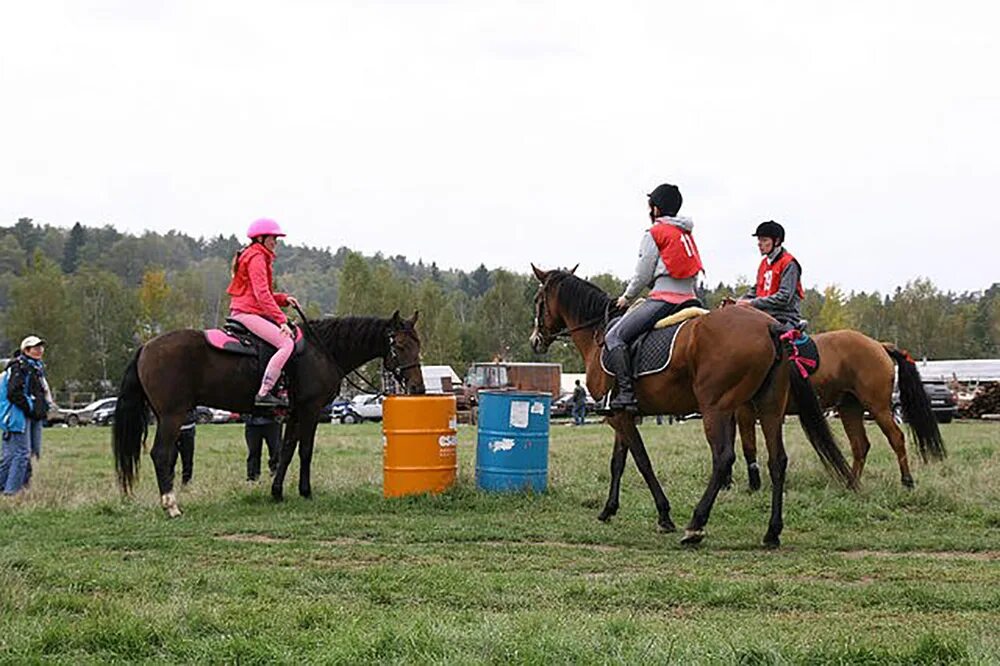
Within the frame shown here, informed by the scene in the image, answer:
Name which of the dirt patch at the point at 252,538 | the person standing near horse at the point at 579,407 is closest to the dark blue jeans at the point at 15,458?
the dirt patch at the point at 252,538

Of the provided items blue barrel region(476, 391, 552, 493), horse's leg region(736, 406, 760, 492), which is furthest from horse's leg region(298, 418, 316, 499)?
horse's leg region(736, 406, 760, 492)

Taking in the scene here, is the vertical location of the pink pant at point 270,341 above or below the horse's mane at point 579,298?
below

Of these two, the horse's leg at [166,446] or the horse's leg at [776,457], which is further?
the horse's leg at [166,446]

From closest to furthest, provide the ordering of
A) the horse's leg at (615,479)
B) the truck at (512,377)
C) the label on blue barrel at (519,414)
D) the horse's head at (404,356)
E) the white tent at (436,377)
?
the horse's leg at (615,479)
the label on blue barrel at (519,414)
the horse's head at (404,356)
the truck at (512,377)
the white tent at (436,377)

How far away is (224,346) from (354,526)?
283cm

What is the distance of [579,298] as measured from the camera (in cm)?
1110

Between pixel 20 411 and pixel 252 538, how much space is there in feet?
17.5

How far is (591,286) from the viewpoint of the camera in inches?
439

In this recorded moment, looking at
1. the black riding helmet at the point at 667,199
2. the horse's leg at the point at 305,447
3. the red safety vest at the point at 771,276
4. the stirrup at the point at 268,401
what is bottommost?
the horse's leg at the point at 305,447

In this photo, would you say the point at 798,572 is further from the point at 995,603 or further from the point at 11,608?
the point at 11,608

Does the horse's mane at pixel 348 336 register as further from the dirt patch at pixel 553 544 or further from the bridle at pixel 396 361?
the dirt patch at pixel 553 544

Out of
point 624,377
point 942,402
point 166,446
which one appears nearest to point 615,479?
point 624,377

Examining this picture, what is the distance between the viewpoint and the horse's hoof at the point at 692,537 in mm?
8891

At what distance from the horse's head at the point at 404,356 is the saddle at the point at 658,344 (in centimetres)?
346
